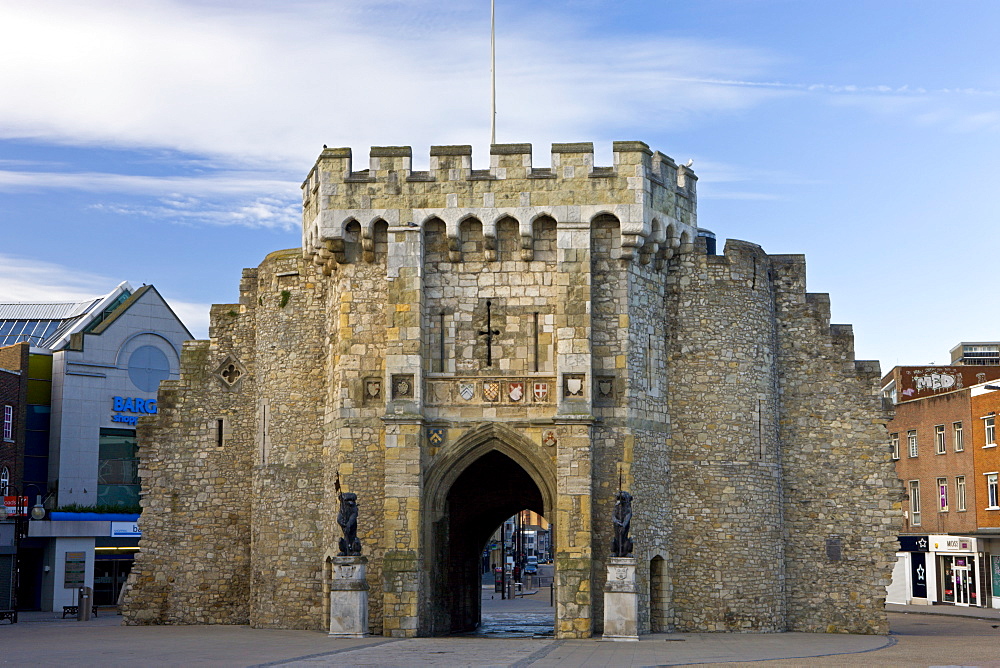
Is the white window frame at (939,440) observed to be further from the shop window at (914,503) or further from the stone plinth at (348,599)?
the stone plinth at (348,599)

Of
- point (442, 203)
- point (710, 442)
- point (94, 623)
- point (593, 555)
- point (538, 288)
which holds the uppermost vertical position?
point (442, 203)

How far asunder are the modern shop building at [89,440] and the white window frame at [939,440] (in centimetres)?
3070

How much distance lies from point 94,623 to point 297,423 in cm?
1034

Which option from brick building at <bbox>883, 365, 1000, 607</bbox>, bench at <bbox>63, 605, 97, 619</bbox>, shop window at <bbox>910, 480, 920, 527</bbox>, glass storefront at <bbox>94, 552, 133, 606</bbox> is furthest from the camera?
shop window at <bbox>910, 480, 920, 527</bbox>

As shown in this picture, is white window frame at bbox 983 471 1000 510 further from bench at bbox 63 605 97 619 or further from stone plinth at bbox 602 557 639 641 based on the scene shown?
bench at bbox 63 605 97 619

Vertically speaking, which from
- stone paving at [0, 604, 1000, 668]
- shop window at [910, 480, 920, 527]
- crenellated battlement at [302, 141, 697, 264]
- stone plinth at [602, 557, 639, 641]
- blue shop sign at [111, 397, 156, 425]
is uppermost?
crenellated battlement at [302, 141, 697, 264]

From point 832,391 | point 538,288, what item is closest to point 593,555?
point 538,288

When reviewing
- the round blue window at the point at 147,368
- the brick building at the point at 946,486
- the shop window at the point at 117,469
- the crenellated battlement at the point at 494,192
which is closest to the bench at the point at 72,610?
the shop window at the point at 117,469

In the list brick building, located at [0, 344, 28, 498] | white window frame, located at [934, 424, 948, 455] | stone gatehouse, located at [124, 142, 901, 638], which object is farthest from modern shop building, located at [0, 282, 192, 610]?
white window frame, located at [934, 424, 948, 455]

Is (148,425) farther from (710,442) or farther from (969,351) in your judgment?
(969,351)

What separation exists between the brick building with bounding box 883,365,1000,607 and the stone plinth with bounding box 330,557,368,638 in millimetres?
25898

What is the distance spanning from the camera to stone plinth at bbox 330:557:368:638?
86.9 feet

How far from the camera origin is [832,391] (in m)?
30.9

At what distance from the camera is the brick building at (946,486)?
148 ft
